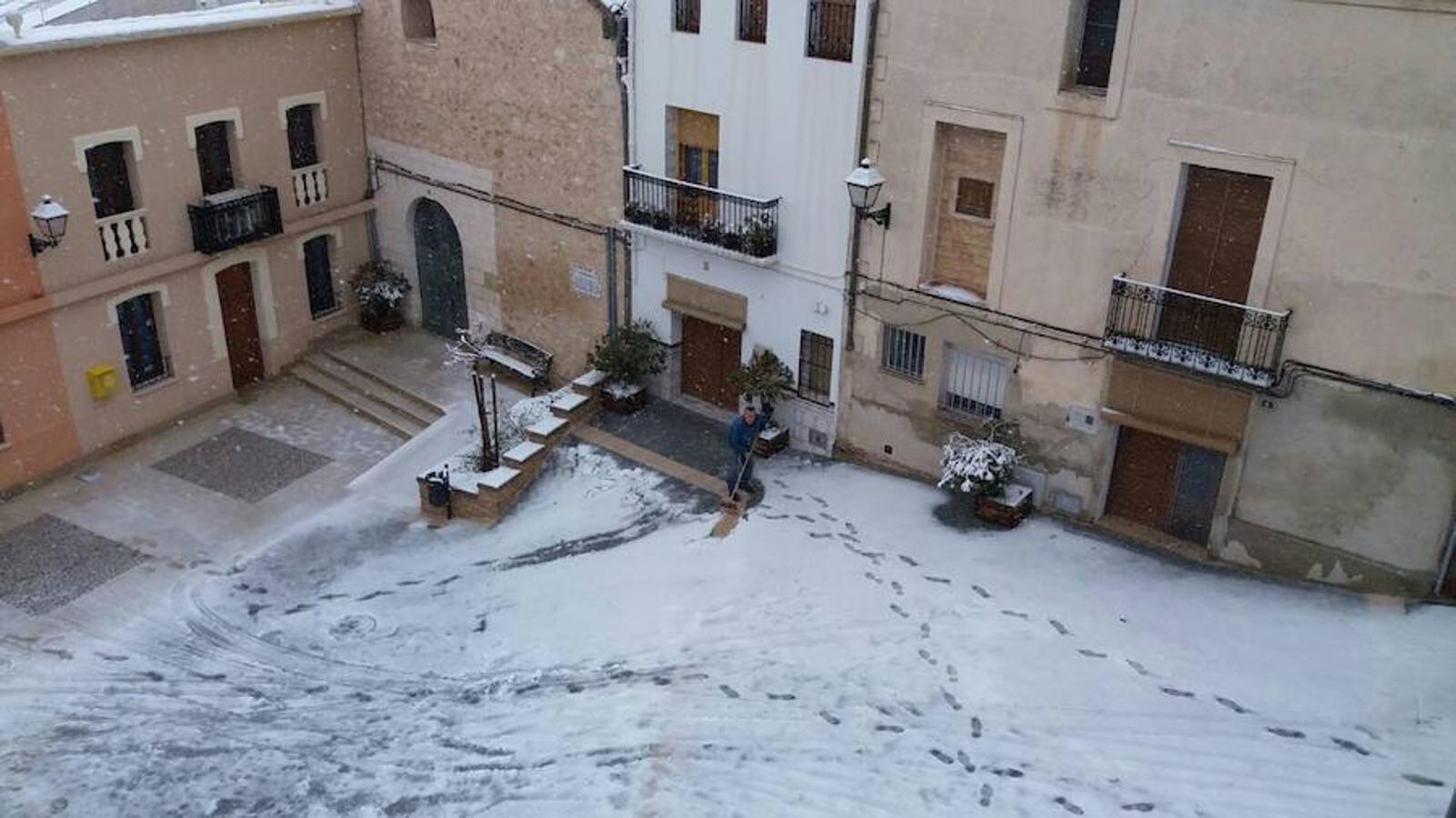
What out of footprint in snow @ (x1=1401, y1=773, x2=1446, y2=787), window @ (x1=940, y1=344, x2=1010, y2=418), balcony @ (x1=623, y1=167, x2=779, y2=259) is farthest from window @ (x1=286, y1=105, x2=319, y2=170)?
footprint in snow @ (x1=1401, y1=773, x2=1446, y2=787)

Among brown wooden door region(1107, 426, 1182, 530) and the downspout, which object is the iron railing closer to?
the downspout

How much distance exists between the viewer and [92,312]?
58.5ft

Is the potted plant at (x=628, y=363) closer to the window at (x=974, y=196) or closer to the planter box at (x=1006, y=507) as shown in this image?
the window at (x=974, y=196)

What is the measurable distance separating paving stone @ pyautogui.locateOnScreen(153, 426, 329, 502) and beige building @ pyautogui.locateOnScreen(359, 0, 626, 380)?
167 inches

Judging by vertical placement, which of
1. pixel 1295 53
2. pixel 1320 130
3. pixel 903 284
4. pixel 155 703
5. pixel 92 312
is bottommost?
pixel 155 703

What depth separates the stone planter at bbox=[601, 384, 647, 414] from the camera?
18391 millimetres

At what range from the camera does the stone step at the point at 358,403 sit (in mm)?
19625

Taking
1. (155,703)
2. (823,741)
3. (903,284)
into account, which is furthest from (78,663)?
(903,284)

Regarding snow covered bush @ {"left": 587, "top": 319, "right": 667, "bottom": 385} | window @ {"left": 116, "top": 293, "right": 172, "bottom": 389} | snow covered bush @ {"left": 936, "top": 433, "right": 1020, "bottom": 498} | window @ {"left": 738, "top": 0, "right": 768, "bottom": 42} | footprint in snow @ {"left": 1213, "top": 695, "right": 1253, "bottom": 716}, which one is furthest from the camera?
window @ {"left": 116, "top": 293, "right": 172, "bottom": 389}

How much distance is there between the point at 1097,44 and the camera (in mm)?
13203

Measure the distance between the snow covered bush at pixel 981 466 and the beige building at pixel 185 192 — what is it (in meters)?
12.4

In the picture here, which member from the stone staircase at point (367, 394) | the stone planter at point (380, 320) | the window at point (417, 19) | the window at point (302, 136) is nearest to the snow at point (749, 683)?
the stone staircase at point (367, 394)

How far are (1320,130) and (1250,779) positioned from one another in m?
6.54

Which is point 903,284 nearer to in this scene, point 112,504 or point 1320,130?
point 1320,130
